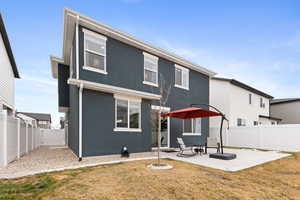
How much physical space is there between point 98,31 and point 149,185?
7.26 metres

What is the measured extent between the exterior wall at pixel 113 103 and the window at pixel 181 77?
0.39 metres

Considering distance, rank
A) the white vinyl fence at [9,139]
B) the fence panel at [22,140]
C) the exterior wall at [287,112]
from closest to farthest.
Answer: the white vinyl fence at [9,139], the fence panel at [22,140], the exterior wall at [287,112]

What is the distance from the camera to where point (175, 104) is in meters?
11.6

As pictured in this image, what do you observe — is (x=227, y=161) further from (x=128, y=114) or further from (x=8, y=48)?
(x=8, y=48)

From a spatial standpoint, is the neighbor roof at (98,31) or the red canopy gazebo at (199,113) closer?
the neighbor roof at (98,31)

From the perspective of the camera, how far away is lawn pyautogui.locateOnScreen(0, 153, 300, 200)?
11.9ft

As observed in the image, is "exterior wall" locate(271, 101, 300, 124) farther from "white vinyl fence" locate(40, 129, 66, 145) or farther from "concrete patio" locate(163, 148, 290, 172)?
"white vinyl fence" locate(40, 129, 66, 145)

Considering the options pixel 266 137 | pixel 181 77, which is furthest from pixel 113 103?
pixel 266 137

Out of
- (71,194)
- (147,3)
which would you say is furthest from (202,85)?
(71,194)

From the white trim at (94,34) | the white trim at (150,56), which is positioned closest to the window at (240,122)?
the white trim at (150,56)

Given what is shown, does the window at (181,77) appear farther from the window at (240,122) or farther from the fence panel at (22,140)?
the fence panel at (22,140)

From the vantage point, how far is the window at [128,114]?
8.14 meters

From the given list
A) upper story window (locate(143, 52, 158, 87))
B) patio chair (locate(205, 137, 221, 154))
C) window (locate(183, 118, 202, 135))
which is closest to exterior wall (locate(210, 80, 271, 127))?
window (locate(183, 118, 202, 135))

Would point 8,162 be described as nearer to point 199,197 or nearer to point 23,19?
point 199,197
